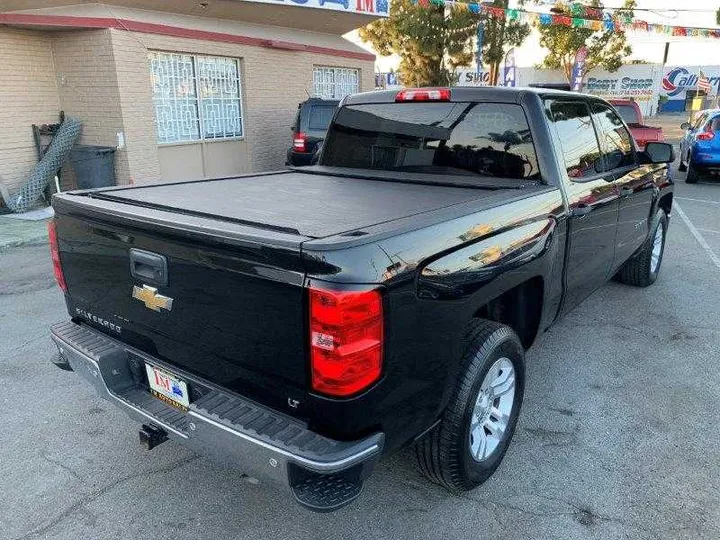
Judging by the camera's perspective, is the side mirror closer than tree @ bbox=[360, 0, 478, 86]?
Yes

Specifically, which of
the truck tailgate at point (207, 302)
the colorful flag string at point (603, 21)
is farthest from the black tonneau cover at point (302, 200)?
the colorful flag string at point (603, 21)

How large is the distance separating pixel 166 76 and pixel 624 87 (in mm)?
38942

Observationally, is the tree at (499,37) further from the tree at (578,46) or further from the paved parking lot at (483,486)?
the paved parking lot at (483,486)

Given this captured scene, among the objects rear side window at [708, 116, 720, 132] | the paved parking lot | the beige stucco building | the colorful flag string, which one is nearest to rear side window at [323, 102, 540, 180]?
the paved parking lot

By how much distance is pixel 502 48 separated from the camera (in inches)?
993

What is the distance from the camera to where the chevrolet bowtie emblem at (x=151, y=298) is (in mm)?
2395

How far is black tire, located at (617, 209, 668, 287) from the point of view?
552cm

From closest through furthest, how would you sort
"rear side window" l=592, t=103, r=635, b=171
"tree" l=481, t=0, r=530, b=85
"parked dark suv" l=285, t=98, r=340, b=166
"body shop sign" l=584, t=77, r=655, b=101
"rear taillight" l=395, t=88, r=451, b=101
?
"rear taillight" l=395, t=88, r=451, b=101 < "rear side window" l=592, t=103, r=635, b=171 < "parked dark suv" l=285, t=98, r=340, b=166 < "tree" l=481, t=0, r=530, b=85 < "body shop sign" l=584, t=77, r=655, b=101

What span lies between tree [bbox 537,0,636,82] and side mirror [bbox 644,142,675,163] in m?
30.5

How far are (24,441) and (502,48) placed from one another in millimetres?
25796

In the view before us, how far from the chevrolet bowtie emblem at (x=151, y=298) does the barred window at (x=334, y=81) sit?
12647 millimetres

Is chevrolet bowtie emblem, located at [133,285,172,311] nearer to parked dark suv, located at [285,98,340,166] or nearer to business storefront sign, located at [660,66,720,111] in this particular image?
parked dark suv, located at [285,98,340,166]

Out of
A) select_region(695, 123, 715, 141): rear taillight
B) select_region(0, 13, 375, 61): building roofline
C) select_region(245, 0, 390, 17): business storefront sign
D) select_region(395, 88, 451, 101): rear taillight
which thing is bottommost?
select_region(695, 123, 715, 141): rear taillight

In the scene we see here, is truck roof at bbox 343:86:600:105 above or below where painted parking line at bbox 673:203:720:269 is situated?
above
